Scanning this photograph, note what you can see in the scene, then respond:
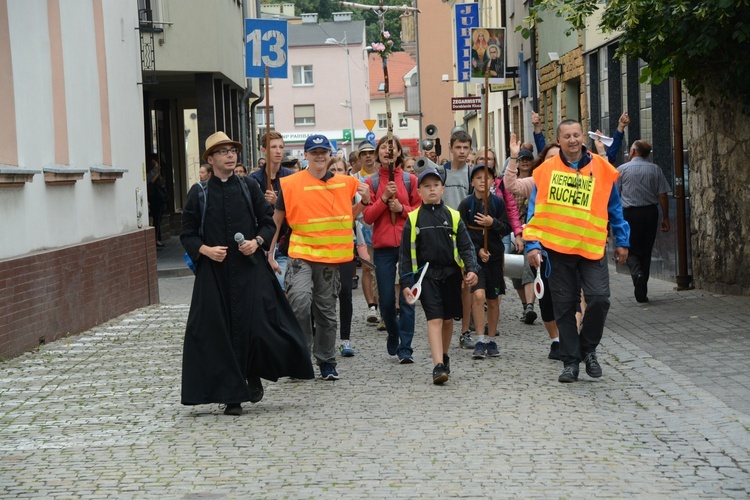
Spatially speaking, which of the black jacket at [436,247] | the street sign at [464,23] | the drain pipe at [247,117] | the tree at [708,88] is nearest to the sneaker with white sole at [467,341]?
the black jacket at [436,247]

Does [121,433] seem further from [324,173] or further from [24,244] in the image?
[24,244]

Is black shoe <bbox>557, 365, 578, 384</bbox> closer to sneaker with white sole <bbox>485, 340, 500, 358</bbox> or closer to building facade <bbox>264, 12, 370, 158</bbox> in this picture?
sneaker with white sole <bbox>485, 340, 500, 358</bbox>

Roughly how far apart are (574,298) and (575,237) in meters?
0.45

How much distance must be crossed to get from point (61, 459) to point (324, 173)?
12.2ft

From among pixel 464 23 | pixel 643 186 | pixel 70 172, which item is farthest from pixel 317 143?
pixel 464 23

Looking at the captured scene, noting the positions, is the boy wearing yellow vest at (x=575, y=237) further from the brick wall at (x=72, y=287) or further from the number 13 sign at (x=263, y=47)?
the brick wall at (x=72, y=287)

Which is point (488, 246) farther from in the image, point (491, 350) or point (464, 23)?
point (464, 23)

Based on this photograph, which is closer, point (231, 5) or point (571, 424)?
point (571, 424)

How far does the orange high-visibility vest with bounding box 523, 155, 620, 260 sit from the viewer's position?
9648 mm

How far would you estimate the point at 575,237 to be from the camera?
965cm

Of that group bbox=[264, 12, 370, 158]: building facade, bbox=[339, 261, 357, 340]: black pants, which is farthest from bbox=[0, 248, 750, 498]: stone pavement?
bbox=[264, 12, 370, 158]: building facade

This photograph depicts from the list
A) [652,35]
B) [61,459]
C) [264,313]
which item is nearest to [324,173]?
[264,313]

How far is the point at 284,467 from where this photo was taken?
687 centimetres

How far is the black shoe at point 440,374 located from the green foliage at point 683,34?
4609 millimetres
